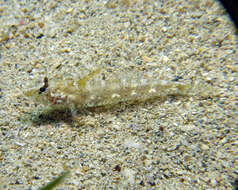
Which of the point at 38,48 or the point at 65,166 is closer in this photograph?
the point at 65,166

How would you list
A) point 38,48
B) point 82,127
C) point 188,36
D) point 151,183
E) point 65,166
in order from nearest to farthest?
point 151,183 → point 65,166 → point 82,127 → point 188,36 → point 38,48

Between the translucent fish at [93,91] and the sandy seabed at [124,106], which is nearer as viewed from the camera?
the sandy seabed at [124,106]

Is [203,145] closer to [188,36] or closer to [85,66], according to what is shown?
[188,36]

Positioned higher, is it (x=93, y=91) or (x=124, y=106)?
(x=93, y=91)

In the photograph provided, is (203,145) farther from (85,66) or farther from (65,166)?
(85,66)

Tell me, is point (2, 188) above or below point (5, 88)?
below

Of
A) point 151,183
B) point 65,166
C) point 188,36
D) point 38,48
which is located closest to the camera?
point 151,183

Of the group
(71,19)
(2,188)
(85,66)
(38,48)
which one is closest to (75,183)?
(2,188)

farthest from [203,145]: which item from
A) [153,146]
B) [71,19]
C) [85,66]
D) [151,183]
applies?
[71,19]

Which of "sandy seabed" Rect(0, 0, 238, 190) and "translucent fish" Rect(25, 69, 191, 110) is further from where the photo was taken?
"translucent fish" Rect(25, 69, 191, 110)

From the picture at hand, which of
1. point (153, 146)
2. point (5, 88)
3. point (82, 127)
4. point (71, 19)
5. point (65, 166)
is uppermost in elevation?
point (71, 19)
